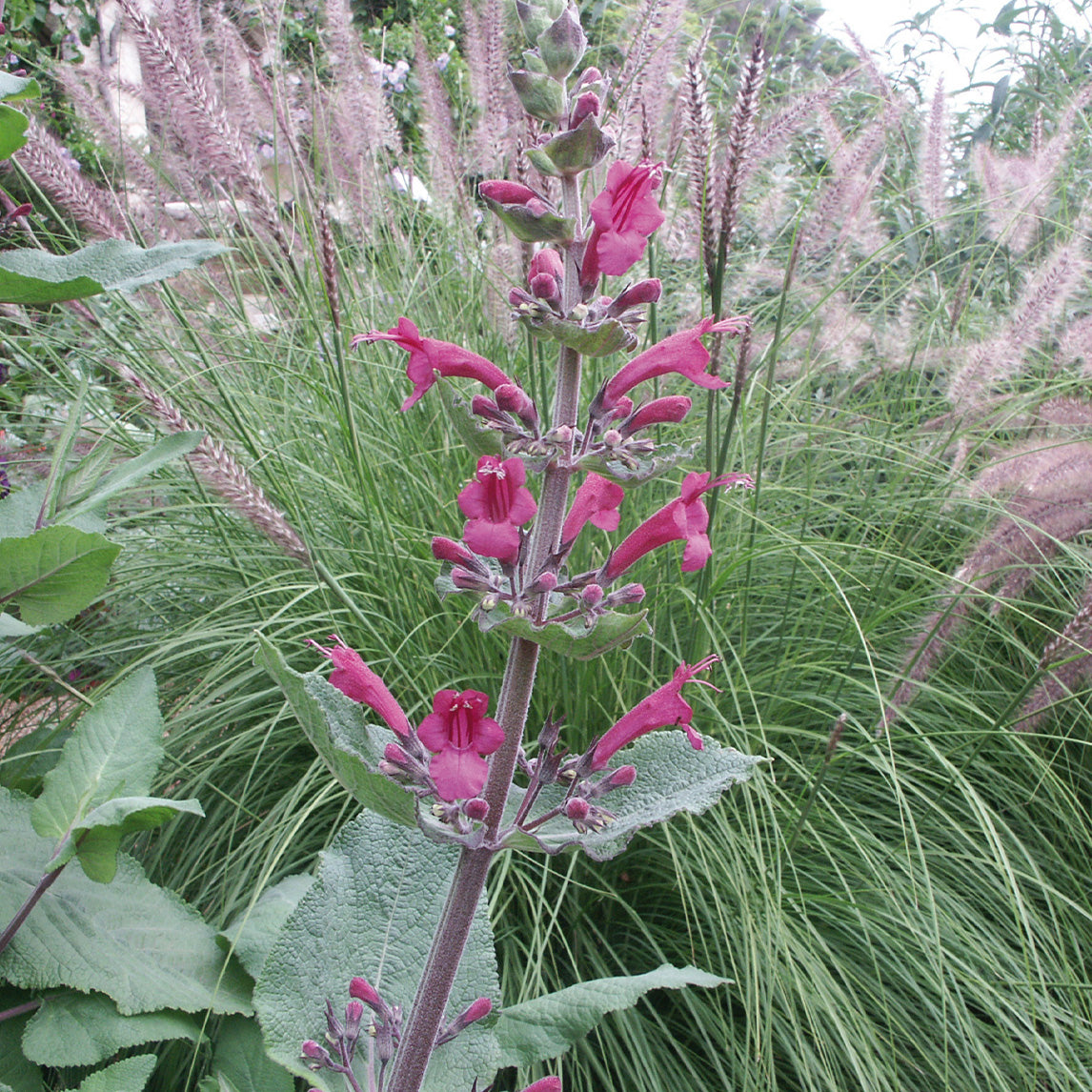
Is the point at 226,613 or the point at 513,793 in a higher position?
the point at 513,793

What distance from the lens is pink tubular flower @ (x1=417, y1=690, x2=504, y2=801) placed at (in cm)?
90

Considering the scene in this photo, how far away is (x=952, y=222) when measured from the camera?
3893mm

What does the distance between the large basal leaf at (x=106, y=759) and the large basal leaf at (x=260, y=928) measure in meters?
0.24

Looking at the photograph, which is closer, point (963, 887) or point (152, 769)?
point (152, 769)

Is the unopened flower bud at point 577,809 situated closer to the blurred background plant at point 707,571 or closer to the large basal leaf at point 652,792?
the large basal leaf at point 652,792

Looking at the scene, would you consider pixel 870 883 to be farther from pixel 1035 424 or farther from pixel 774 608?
pixel 1035 424

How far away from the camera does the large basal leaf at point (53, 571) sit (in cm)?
111

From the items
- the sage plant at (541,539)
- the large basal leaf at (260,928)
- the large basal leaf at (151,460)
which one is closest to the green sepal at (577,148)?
the sage plant at (541,539)

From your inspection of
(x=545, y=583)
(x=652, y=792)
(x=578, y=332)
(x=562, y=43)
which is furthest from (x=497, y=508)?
(x=562, y=43)

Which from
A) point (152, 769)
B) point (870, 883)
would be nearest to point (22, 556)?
point (152, 769)

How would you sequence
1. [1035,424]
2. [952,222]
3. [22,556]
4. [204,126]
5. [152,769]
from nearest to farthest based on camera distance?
[22,556]
[152,769]
[204,126]
[1035,424]
[952,222]

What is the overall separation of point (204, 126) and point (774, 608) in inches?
74.2

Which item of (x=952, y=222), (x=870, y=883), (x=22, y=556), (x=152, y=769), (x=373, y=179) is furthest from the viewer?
(x=952, y=222)

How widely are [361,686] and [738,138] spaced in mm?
1157
